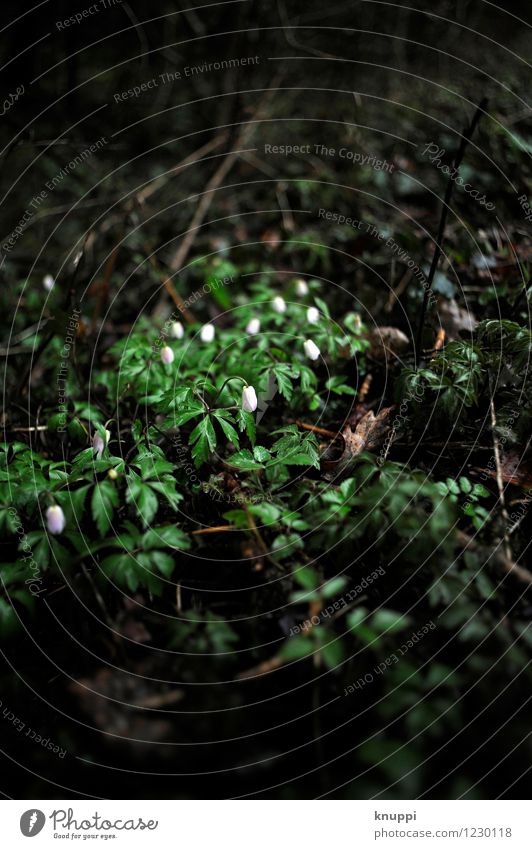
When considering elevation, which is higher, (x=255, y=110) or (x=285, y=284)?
(x=255, y=110)

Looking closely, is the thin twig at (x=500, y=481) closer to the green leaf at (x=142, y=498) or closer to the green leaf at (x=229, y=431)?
the green leaf at (x=229, y=431)

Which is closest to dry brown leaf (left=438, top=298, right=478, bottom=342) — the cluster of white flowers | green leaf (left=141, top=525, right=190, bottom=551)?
the cluster of white flowers

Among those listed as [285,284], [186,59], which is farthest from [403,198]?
[186,59]

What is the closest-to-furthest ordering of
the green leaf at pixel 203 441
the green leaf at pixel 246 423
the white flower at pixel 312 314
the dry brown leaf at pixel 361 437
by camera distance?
the green leaf at pixel 203 441, the green leaf at pixel 246 423, the dry brown leaf at pixel 361 437, the white flower at pixel 312 314

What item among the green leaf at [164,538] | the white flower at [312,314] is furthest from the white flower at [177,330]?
the green leaf at [164,538]

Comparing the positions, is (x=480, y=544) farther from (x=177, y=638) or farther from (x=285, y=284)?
(x=285, y=284)

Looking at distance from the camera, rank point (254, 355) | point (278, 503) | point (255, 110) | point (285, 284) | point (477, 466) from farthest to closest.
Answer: point (255, 110), point (285, 284), point (254, 355), point (477, 466), point (278, 503)

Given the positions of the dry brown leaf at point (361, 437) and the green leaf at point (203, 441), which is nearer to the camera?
the green leaf at point (203, 441)

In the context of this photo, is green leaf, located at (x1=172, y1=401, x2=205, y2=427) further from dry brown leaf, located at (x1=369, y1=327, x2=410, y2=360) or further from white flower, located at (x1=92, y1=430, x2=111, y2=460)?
dry brown leaf, located at (x1=369, y1=327, x2=410, y2=360)

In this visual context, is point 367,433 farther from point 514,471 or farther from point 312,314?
point 312,314
